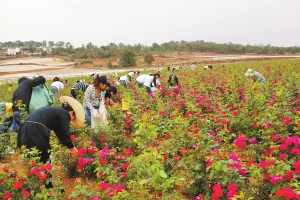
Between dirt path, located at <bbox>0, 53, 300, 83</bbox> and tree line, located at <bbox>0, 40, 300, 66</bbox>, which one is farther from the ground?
tree line, located at <bbox>0, 40, 300, 66</bbox>

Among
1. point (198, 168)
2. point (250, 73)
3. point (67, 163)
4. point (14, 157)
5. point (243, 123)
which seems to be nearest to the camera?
point (198, 168)

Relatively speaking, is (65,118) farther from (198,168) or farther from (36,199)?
(198,168)

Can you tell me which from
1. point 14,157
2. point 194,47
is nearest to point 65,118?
point 14,157

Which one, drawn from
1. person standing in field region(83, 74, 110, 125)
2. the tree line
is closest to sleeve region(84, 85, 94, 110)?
person standing in field region(83, 74, 110, 125)

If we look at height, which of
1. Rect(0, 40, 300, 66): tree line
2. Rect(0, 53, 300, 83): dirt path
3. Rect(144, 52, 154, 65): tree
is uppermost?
Rect(0, 40, 300, 66): tree line

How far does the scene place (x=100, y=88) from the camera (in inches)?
180

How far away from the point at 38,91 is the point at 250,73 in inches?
228

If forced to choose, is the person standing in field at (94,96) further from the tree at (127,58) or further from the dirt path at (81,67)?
the tree at (127,58)

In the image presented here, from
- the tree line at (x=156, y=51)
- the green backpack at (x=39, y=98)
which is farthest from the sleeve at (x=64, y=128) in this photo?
the tree line at (x=156, y=51)

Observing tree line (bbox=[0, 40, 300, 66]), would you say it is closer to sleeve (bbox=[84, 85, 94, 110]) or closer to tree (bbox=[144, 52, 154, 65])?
tree (bbox=[144, 52, 154, 65])

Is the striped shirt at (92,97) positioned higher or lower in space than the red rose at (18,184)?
higher

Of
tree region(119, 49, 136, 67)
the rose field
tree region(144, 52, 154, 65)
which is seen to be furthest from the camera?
tree region(144, 52, 154, 65)

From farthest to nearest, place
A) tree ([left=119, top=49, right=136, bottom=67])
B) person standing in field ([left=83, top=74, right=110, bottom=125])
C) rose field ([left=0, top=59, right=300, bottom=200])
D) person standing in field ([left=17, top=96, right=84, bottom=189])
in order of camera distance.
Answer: tree ([left=119, top=49, right=136, bottom=67]) < person standing in field ([left=83, top=74, right=110, bottom=125]) < person standing in field ([left=17, top=96, right=84, bottom=189]) < rose field ([left=0, top=59, right=300, bottom=200])

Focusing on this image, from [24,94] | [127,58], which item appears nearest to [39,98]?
[24,94]
